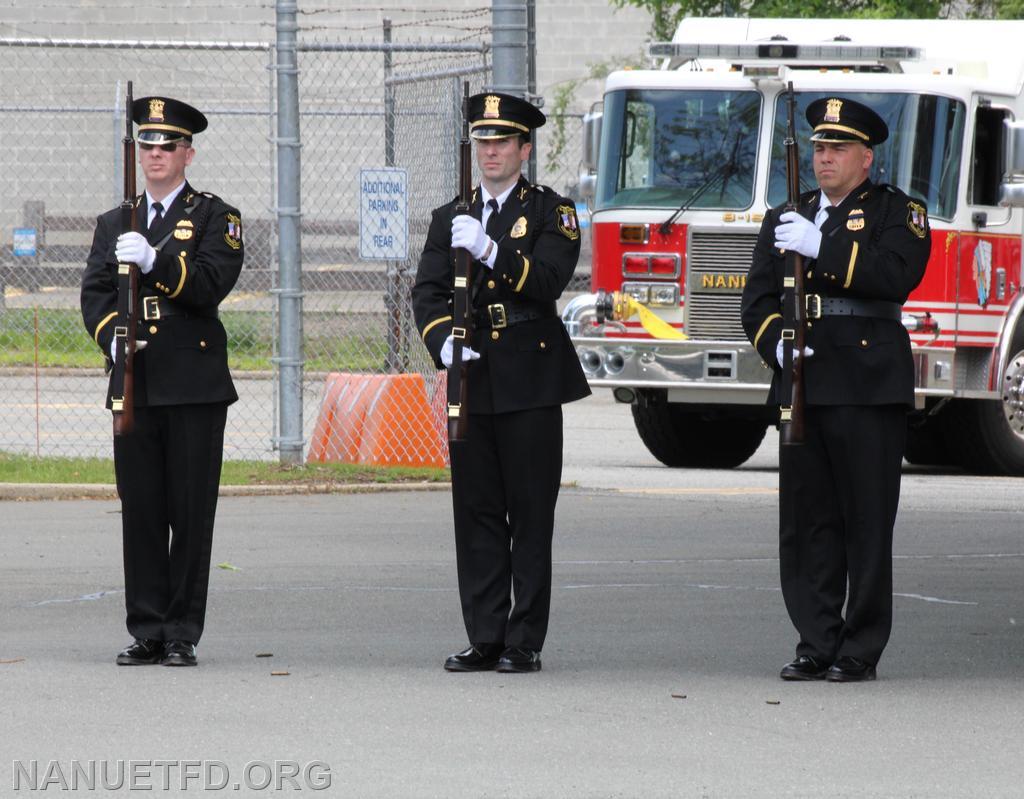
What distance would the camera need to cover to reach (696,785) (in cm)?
582

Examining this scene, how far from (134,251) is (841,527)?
106 inches

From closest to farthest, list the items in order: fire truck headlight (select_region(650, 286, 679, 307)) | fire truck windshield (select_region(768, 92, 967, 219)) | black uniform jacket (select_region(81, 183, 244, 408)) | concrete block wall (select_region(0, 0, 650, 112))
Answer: black uniform jacket (select_region(81, 183, 244, 408)) → fire truck windshield (select_region(768, 92, 967, 219)) → fire truck headlight (select_region(650, 286, 679, 307)) → concrete block wall (select_region(0, 0, 650, 112))

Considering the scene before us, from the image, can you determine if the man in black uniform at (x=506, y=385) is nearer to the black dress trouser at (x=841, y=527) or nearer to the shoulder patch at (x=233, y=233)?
the shoulder patch at (x=233, y=233)

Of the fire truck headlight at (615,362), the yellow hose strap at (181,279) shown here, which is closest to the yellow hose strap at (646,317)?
the fire truck headlight at (615,362)

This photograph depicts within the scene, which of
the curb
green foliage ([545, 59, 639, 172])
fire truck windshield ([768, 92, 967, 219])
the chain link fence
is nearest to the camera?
the curb

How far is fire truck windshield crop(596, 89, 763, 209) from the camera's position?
589 inches

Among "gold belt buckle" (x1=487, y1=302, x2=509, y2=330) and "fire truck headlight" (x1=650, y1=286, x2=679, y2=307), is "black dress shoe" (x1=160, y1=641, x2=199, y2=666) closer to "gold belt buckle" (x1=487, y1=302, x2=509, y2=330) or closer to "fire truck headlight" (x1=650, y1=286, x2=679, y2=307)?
"gold belt buckle" (x1=487, y1=302, x2=509, y2=330)

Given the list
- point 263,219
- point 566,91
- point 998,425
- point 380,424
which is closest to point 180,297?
point 380,424

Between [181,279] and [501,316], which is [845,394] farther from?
[181,279]

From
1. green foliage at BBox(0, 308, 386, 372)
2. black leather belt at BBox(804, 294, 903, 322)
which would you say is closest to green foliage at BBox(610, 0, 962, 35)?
green foliage at BBox(0, 308, 386, 372)

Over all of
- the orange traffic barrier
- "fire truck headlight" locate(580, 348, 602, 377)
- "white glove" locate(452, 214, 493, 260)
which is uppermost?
"white glove" locate(452, 214, 493, 260)

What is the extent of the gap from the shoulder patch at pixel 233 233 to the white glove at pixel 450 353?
86 centimetres

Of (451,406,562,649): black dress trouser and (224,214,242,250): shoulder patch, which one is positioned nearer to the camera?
(451,406,562,649): black dress trouser

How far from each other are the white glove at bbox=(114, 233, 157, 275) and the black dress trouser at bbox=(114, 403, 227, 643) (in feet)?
1.91
